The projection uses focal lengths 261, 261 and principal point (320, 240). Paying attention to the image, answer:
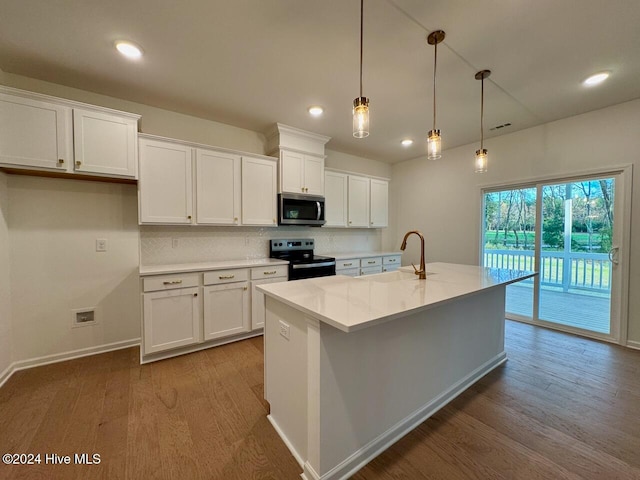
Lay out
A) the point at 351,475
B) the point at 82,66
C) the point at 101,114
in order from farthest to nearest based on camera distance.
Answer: the point at 101,114, the point at 82,66, the point at 351,475

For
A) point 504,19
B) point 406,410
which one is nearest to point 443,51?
point 504,19

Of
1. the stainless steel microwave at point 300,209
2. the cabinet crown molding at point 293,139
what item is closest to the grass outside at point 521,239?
the stainless steel microwave at point 300,209

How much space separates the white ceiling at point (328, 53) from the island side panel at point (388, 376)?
1879 millimetres

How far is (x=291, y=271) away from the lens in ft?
10.8

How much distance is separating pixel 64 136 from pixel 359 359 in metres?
2.92

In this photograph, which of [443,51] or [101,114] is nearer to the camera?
[443,51]

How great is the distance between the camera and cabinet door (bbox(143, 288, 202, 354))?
2453 millimetres

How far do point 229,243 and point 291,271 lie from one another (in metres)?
0.89

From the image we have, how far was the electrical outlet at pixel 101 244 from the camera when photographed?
266cm

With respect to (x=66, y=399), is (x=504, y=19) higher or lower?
higher

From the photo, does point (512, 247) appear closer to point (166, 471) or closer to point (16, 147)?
point (166, 471)

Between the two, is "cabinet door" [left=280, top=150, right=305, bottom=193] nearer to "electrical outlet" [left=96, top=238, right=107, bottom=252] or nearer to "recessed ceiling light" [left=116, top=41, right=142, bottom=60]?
"recessed ceiling light" [left=116, top=41, right=142, bottom=60]

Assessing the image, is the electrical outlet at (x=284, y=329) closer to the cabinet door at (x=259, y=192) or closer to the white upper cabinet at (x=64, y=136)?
the cabinet door at (x=259, y=192)

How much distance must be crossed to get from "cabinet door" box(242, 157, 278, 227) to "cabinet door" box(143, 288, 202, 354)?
109 cm
